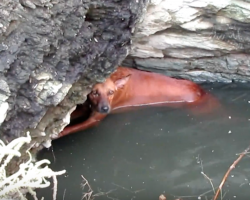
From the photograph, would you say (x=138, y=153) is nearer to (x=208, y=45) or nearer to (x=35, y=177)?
(x=208, y=45)

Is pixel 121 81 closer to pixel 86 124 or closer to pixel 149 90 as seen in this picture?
pixel 149 90

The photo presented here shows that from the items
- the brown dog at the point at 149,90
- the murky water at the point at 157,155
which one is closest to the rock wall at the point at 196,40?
the brown dog at the point at 149,90

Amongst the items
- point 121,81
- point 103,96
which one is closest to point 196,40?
point 121,81

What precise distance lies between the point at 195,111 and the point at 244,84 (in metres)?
0.78

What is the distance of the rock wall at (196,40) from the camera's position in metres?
4.33

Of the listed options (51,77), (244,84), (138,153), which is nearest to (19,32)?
(51,77)

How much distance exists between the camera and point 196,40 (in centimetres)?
464

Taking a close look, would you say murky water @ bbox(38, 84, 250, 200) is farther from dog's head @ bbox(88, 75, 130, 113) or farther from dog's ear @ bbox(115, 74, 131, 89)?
dog's ear @ bbox(115, 74, 131, 89)

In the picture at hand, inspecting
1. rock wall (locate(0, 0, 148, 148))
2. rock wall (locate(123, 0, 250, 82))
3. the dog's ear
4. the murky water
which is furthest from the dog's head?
rock wall (locate(0, 0, 148, 148))

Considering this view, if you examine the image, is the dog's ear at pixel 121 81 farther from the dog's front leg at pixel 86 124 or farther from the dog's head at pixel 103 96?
the dog's front leg at pixel 86 124

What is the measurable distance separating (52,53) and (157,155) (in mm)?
1396

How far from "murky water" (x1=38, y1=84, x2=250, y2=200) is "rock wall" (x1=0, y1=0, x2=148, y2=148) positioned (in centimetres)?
44

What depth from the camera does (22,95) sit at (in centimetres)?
306

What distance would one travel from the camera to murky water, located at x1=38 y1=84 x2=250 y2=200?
3.61 metres
